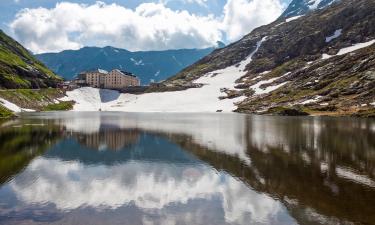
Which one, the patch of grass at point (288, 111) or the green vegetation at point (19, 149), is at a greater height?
the patch of grass at point (288, 111)

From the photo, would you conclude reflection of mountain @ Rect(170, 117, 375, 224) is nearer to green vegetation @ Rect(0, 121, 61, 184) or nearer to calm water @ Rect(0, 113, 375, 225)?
calm water @ Rect(0, 113, 375, 225)

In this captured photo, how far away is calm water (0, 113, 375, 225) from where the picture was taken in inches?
1057

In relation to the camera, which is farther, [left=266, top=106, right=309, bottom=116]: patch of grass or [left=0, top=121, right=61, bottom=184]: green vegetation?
[left=266, top=106, right=309, bottom=116]: patch of grass

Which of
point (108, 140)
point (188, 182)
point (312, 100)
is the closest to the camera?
point (188, 182)

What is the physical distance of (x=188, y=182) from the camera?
37.8 m

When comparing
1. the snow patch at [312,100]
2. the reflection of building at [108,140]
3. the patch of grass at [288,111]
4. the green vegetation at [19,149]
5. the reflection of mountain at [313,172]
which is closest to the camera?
the reflection of mountain at [313,172]

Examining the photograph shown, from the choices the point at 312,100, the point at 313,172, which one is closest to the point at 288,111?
the point at 312,100

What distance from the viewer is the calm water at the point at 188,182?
26842 mm

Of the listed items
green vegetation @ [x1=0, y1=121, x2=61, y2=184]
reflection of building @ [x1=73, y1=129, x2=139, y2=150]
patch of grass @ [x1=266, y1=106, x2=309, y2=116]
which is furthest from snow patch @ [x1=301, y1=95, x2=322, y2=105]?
green vegetation @ [x1=0, y1=121, x2=61, y2=184]

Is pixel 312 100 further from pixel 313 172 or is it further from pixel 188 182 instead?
pixel 188 182

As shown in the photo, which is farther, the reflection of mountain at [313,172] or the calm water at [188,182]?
the reflection of mountain at [313,172]

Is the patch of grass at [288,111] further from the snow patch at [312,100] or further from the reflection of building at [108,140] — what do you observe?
the reflection of building at [108,140]

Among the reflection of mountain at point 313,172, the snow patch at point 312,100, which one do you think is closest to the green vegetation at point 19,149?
the reflection of mountain at point 313,172

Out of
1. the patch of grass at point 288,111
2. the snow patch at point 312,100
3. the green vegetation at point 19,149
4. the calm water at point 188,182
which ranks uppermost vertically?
the snow patch at point 312,100
